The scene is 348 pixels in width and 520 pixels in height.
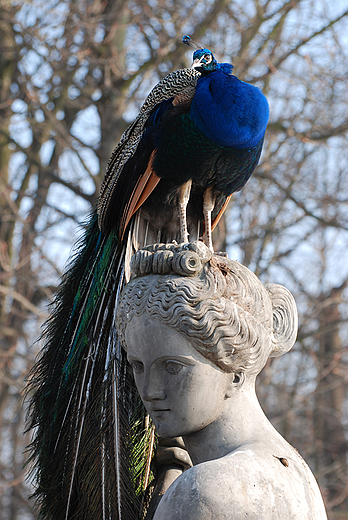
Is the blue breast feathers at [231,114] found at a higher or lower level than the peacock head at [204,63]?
lower

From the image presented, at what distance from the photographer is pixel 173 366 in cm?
188

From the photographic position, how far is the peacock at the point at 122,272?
2246 millimetres

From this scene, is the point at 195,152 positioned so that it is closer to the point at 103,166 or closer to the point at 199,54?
the point at 199,54

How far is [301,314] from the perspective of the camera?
812 centimetres

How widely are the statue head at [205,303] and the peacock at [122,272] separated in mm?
502

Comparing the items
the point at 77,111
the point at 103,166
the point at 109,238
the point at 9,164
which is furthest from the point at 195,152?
the point at 9,164

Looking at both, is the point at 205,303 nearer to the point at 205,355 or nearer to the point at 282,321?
the point at 205,355

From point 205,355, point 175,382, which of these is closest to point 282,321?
point 205,355

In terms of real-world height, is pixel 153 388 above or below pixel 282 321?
below

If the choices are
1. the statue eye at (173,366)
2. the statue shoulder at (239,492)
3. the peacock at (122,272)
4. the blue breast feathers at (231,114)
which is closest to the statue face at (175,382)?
the statue eye at (173,366)

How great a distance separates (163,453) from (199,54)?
1.97m

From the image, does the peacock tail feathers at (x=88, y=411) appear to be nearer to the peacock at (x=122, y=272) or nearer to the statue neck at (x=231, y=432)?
the peacock at (x=122, y=272)

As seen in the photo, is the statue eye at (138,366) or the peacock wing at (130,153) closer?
the statue eye at (138,366)

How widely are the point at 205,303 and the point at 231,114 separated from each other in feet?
4.05
